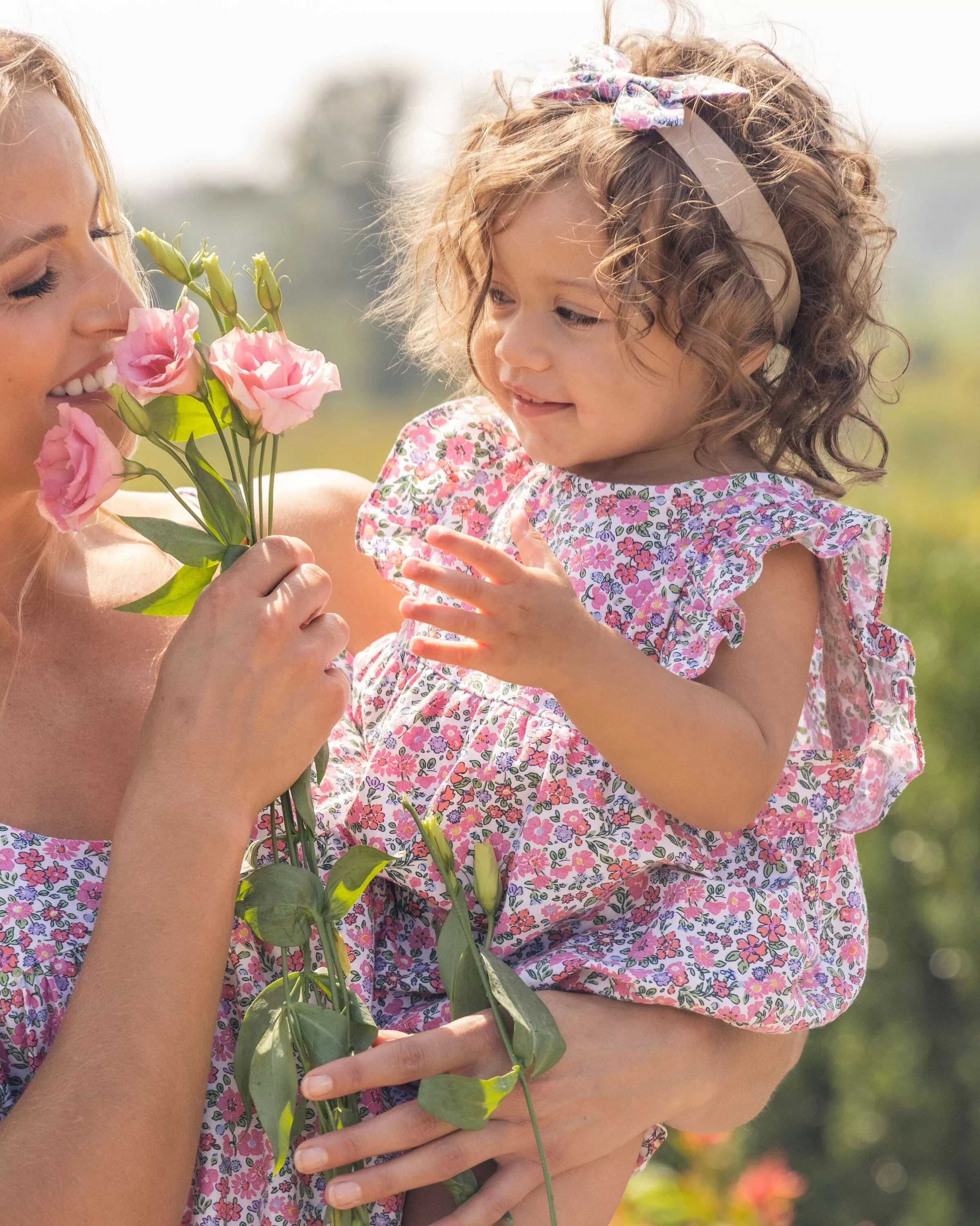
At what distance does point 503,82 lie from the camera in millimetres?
2156

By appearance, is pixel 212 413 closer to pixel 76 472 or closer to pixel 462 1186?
pixel 76 472

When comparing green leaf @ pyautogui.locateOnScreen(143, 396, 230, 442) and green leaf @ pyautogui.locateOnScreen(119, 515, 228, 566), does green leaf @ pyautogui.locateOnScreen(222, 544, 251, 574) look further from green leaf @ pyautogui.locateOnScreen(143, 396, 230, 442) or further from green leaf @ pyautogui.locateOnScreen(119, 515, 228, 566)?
green leaf @ pyautogui.locateOnScreen(143, 396, 230, 442)

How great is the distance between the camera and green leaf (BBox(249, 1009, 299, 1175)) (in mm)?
1387

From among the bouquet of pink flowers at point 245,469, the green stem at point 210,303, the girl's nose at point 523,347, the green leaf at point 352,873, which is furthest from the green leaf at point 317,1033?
the girl's nose at point 523,347

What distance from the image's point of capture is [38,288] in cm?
167

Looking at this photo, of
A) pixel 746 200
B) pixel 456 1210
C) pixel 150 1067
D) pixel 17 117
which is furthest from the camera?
pixel 746 200

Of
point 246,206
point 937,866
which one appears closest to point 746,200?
point 937,866

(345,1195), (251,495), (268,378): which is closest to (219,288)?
(268,378)

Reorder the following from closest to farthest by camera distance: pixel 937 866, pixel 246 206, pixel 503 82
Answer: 1. pixel 503 82
2. pixel 937 866
3. pixel 246 206

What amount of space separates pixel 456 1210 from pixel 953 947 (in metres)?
3.97

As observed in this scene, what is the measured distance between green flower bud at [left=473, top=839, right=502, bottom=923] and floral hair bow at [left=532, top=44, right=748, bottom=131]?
1031 mm

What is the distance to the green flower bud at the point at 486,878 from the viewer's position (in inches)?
64.1

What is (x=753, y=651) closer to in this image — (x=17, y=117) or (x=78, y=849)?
(x=78, y=849)

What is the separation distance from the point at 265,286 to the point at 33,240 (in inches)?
14.9
